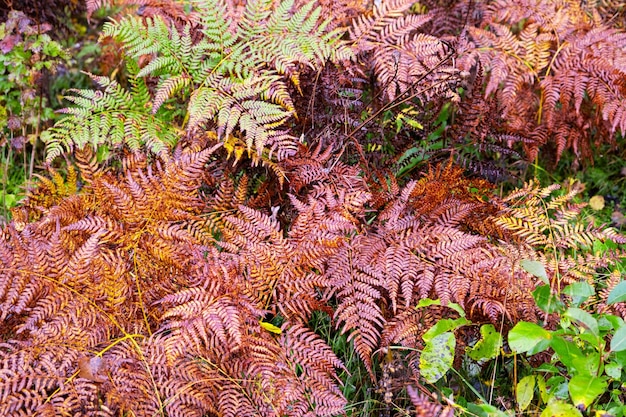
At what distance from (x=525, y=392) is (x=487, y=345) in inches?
7.7

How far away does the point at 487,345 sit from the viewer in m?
2.15

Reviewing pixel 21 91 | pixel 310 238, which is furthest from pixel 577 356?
pixel 21 91

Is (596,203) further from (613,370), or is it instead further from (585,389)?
(585,389)

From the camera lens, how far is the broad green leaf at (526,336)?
187cm

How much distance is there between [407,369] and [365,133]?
1.05 m

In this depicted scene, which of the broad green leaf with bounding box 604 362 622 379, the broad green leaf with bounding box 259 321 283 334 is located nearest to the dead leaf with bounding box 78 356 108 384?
the broad green leaf with bounding box 259 321 283 334

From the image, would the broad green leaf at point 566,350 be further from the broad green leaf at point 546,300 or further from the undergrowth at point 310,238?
the broad green leaf at point 546,300

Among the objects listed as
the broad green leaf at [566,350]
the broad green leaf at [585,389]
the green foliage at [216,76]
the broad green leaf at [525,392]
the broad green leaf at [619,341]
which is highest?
the green foliage at [216,76]

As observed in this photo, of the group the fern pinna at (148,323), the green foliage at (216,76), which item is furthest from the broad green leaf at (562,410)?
the green foliage at (216,76)

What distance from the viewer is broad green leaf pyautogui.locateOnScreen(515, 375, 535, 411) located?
2.06 m

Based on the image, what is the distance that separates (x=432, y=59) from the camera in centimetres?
275

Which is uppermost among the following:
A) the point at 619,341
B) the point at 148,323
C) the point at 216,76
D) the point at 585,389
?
the point at 216,76

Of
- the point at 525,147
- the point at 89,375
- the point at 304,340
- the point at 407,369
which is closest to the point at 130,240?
the point at 89,375

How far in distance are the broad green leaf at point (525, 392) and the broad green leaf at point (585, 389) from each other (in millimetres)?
246
